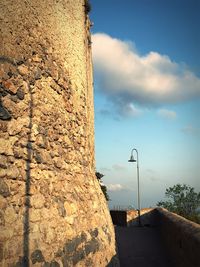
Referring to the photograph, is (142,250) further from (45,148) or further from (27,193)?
(27,193)

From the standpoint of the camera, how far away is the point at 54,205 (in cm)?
491

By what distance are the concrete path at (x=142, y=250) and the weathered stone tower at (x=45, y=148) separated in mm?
1820

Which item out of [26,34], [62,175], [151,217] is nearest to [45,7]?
[26,34]

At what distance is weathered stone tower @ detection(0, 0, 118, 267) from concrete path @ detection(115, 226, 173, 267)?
1820 mm

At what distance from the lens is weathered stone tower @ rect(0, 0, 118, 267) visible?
4.22 metres

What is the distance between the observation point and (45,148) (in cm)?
510

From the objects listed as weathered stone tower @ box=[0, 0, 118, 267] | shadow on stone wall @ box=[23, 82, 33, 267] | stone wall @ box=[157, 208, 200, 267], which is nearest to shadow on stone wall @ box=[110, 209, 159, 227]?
stone wall @ box=[157, 208, 200, 267]

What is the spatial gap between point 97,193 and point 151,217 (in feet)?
28.7

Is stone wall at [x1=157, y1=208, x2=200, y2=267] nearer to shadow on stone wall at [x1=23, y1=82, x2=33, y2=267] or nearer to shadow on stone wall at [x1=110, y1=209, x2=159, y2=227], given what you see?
shadow on stone wall at [x1=23, y1=82, x2=33, y2=267]

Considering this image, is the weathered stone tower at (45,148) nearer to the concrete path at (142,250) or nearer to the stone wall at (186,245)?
the stone wall at (186,245)

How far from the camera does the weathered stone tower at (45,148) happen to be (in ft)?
13.9

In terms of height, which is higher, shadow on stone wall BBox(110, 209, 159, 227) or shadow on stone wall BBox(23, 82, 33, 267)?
shadow on stone wall BBox(23, 82, 33, 267)

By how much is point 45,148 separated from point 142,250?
5.99 metres

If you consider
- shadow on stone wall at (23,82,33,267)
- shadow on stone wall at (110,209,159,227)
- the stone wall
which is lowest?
shadow on stone wall at (110,209,159,227)
